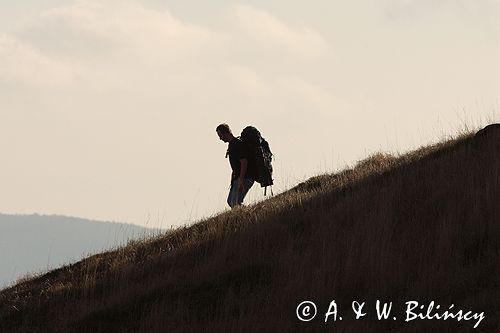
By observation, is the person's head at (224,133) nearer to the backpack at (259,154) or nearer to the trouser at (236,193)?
the backpack at (259,154)

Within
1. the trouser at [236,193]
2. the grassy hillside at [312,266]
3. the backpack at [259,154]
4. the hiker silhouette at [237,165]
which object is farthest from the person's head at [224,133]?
the grassy hillside at [312,266]

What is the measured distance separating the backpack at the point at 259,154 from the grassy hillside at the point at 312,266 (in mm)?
1130

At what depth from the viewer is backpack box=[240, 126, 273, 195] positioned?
18.9 m

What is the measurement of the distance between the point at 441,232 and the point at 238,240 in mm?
3160

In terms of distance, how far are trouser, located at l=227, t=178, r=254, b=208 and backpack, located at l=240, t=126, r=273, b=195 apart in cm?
17

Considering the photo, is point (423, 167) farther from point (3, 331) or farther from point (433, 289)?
point (3, 331)

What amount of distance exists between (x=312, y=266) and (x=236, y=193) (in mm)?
5981

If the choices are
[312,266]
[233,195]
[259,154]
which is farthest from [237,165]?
[312,266]

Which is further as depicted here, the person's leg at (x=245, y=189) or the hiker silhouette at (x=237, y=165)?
the person's leg at (x=245, y=189)

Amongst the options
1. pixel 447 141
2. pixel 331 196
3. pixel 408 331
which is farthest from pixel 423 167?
pixel 408 331

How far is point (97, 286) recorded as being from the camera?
1514cm

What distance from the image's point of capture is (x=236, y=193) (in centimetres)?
1917

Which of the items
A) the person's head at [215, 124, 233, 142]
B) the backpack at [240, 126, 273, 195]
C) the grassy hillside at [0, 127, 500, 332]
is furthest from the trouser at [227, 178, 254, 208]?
the grassy hillside at [0, 127, 500, 332]

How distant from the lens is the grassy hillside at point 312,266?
472 inches
